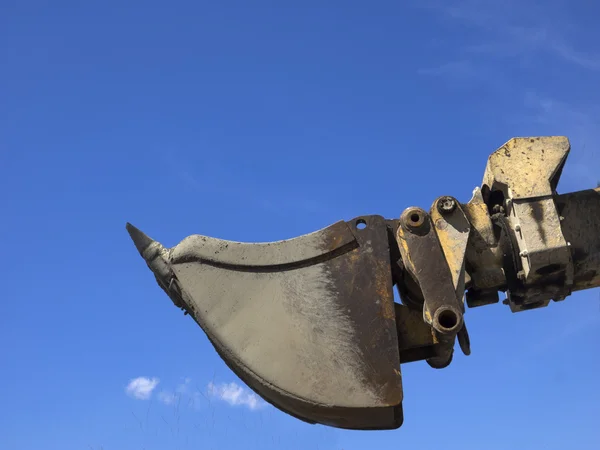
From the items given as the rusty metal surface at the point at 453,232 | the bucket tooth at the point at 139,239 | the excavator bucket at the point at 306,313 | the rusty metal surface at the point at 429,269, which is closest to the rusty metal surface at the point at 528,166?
the rusty metal surface at the point at 453,232

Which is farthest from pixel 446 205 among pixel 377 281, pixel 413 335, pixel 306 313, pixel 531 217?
pixel 306 313

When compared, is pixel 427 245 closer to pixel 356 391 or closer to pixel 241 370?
pixel 356 391

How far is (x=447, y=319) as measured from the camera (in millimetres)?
4016

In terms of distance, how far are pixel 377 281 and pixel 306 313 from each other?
408 millimetres

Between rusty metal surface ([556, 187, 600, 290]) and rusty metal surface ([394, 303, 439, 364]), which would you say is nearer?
rusty metal surface ([394, 303, 439, 364])

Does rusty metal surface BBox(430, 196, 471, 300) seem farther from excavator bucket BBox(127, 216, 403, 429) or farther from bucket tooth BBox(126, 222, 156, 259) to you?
bucket tooth BBox(126, 222, 156, 259)

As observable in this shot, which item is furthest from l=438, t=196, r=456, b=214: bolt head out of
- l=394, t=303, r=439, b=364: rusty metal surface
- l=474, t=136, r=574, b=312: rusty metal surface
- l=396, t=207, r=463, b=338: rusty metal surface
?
l=394, t=303, r=439, b=364: rusty metal surface

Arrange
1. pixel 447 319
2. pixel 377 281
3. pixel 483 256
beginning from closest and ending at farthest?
pixel 447 319, pixel 377 281, pixel 483 256

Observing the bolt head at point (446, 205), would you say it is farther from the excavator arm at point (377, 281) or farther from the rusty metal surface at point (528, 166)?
the rusty metal surface at point (528, 166)

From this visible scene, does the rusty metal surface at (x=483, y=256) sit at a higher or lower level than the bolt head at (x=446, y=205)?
lower

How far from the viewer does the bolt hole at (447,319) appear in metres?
4.00

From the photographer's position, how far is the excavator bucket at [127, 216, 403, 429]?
155 inches

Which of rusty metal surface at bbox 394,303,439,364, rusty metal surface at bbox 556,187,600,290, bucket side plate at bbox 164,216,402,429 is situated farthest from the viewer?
rusty metal surface at bbox 556,187,600,290

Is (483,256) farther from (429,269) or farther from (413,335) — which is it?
(413,335)
